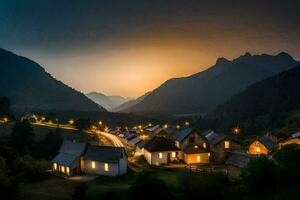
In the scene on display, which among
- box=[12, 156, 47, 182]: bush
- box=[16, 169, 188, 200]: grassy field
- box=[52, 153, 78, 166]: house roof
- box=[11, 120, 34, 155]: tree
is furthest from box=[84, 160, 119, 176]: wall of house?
box=[11, 120, 34, 155]: tree

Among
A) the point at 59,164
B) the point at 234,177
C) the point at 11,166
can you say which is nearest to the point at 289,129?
the point at 234,177

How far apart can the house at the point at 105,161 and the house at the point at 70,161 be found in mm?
1100

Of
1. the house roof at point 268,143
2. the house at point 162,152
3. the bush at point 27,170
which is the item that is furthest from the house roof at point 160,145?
the house roof at point 268,143

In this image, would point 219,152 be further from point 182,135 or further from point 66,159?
point 66,159

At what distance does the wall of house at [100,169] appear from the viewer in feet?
189

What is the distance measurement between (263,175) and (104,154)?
30.7m

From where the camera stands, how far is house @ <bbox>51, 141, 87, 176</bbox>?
59.7m

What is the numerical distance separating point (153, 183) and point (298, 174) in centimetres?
1562

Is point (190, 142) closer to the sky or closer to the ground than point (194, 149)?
closer to the sky

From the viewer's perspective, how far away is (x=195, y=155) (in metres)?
67.2

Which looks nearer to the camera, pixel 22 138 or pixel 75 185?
pixel 75 185

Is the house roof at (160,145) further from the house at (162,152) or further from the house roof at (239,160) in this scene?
the house roof at (239,160)

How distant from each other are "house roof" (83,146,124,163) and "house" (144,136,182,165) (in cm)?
876

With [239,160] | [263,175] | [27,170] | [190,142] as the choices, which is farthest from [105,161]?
[263,175]
